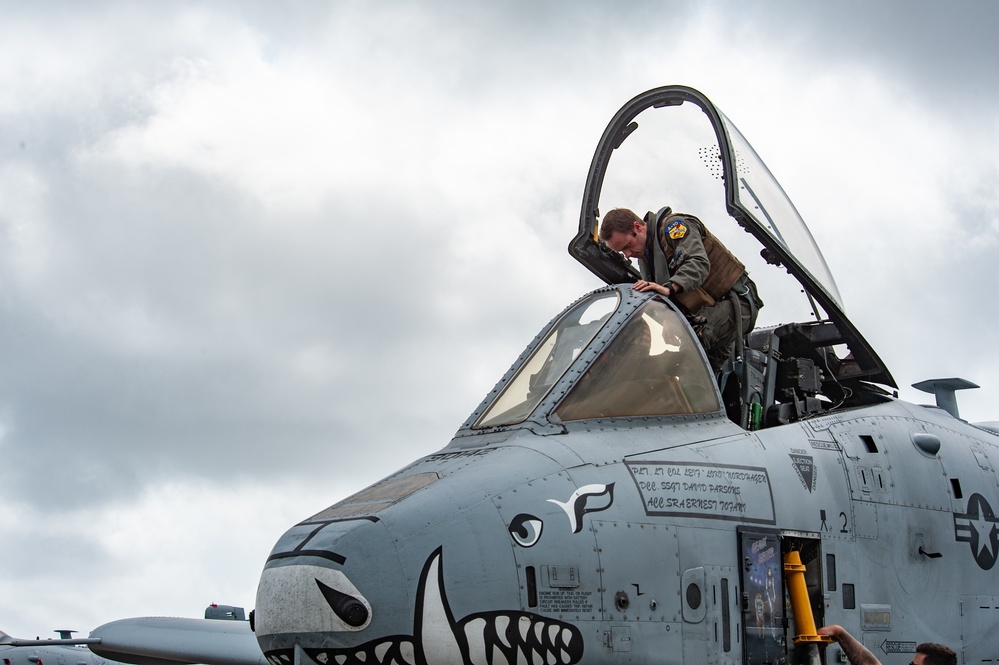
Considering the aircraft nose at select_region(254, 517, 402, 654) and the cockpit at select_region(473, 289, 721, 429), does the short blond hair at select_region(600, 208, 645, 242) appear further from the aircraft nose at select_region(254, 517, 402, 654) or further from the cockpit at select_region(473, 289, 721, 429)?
the aircraft nose at select_region(254, 517, 402, 654)

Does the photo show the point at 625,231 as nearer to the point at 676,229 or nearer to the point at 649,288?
the point at 676,229

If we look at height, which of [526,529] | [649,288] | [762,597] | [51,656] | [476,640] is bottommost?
[51,656]

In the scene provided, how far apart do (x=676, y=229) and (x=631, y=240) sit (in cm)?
42

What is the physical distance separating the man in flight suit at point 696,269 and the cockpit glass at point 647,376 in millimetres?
667

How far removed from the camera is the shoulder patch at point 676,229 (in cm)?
878

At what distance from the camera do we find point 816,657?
7051mm

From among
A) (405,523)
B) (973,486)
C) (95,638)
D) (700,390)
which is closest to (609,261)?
(700,390)

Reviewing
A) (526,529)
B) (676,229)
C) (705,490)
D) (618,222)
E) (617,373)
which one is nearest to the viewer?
(526,529)

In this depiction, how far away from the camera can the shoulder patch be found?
8781 millimetres

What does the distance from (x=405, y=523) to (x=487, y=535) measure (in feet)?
1.47

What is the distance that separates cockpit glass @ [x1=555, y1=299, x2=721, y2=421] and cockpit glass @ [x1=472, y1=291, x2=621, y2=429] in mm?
198

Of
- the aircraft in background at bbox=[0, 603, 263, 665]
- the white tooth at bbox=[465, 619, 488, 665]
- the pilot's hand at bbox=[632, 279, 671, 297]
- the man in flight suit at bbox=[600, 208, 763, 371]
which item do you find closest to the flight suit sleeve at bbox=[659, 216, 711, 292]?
the man in flight suit at bbox=[600, 208, 763, 371]

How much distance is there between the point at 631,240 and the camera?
9055mm

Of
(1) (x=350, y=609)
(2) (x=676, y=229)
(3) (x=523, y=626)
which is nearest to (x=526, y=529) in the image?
(3) (x=523, y=626)
